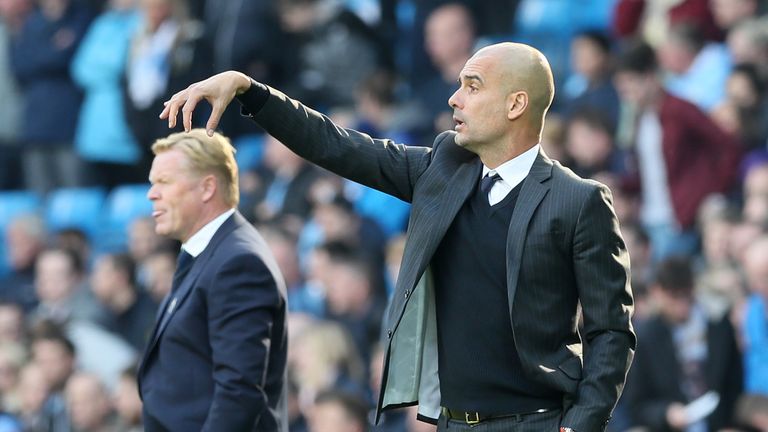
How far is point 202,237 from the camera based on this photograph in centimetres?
526

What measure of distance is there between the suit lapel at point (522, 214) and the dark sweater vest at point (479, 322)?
2.1 inches

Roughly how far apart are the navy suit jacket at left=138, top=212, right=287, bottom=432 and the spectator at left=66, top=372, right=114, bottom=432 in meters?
4.37

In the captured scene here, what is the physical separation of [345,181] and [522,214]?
657 centimetres

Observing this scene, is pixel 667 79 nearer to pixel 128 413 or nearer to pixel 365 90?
pixel 365 90

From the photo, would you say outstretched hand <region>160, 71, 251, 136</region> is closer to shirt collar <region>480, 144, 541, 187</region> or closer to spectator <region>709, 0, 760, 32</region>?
shirt collar <region>480, 144, 541, 187</region>

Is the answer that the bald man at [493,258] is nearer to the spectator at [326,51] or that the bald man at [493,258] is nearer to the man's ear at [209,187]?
the man's ear at [209,187]

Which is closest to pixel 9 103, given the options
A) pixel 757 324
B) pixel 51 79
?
pixel 51 79

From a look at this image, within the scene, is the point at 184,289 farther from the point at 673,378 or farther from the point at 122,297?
the point at 122,297

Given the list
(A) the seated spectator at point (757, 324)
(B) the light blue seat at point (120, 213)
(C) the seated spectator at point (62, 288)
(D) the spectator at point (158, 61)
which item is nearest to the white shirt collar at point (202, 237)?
(A) the seated spectator at point (757, 324)

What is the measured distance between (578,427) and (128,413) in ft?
17.3

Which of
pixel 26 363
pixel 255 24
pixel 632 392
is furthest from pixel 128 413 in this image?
pixel 255 24

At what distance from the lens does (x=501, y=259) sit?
4336 millimetres

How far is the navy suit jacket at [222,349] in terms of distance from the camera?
488 centimetres

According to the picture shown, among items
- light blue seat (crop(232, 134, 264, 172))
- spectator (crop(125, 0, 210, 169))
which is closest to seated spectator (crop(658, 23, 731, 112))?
light blue seat (crop(232, 134, 264, 172))
